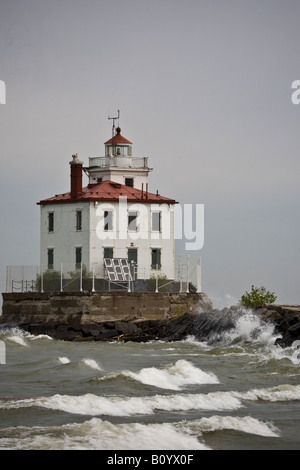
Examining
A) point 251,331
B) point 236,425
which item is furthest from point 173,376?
point 251,331

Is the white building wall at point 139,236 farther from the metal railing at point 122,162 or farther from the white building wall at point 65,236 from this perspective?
the metal railing at point 122,162

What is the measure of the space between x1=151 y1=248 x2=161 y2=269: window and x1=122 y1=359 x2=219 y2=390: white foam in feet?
81.2

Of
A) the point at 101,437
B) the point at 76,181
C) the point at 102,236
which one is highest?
the point at 76,181

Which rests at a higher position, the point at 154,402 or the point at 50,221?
the point at 50,221

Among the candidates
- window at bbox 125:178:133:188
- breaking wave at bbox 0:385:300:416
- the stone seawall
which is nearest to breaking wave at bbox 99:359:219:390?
breaking wave at bbox 0:385:300:416

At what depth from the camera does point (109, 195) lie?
4747 cm

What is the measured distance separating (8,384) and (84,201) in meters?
26.7

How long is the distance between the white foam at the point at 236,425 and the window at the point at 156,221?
32.9 meters

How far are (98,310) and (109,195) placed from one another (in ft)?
21.1

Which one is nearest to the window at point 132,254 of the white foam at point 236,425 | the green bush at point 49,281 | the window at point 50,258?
the green bush at point 49,281

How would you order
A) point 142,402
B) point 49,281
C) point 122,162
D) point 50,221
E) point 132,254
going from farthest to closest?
point 122,162, point 50,221, point 132,254, point 49,281, point 142,402

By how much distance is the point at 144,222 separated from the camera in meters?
47.8

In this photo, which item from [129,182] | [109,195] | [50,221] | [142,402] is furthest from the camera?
[129,182]

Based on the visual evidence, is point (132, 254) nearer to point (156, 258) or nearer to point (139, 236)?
point (139, 236)
